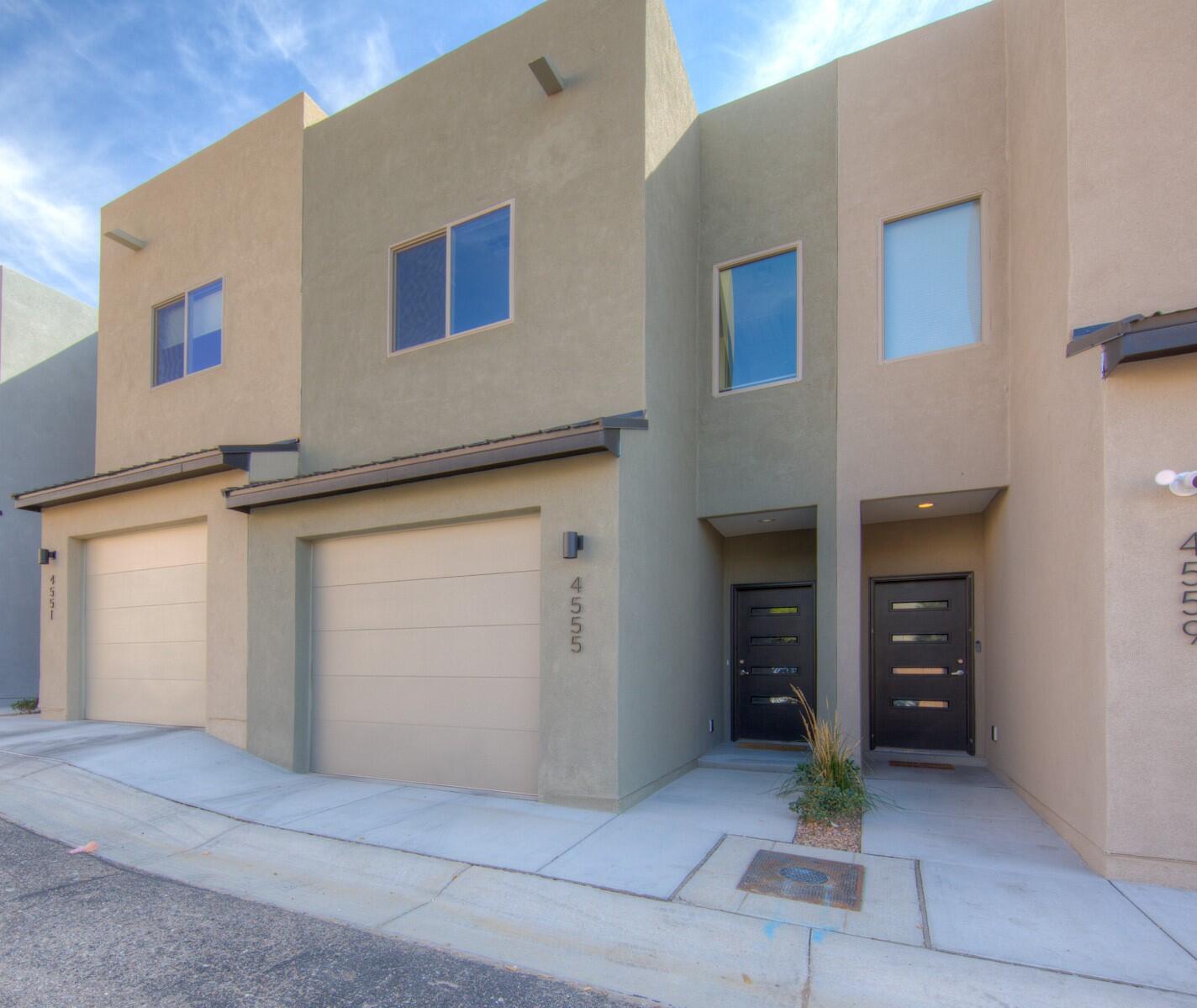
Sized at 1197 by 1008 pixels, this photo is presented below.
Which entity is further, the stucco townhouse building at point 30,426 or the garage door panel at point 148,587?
the stucco townhouse building at point 30,426

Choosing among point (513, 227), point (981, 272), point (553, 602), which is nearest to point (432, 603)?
point (553, 602)

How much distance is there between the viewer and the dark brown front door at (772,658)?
9117 mm

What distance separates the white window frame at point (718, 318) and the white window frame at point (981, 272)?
787 mm

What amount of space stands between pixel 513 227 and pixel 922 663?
683 cm

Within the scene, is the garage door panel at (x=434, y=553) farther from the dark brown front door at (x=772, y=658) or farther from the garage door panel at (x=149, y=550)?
the dark brown front door at (x=772, y=658)

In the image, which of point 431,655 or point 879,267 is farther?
point 879,267

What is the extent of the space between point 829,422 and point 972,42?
4.06 metres

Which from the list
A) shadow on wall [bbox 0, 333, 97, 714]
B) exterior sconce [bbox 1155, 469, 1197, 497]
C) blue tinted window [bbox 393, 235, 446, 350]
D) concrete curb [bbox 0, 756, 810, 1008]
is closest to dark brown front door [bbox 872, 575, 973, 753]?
exterior sconce [bbox 1155, 469, 1197, 497]

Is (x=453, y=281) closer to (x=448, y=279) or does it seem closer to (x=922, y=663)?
(x=448, y=279)

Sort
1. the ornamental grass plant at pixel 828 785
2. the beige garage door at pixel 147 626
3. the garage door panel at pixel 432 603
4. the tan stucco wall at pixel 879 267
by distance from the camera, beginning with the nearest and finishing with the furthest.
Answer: the ornamental grass plant at pixel 828 785 < the garage door panel at pixel 432 603 < the tan stucco wall at pixel 879 267 < the beige garage door at pixel 147 626

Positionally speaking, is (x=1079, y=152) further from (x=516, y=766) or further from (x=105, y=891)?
(x=105, y=891)

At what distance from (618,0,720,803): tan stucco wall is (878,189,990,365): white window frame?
1.99 metres

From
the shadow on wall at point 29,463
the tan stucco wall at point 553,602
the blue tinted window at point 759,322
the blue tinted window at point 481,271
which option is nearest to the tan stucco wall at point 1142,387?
the blue tinted window at point 759,322

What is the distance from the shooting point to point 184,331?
33.9 feet
